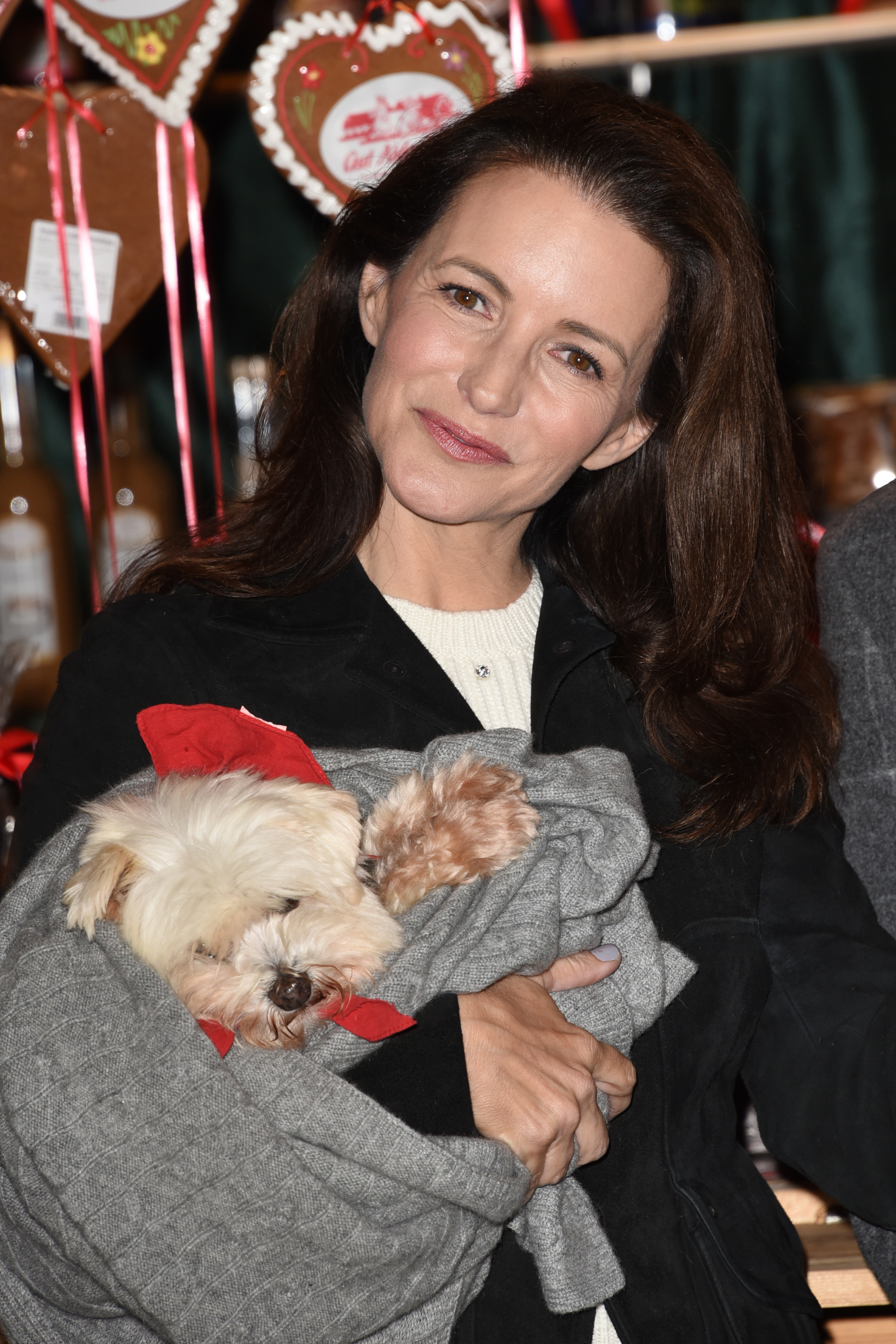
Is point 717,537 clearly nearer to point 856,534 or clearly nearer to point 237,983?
point 856,534

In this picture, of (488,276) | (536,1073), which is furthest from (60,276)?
(536,1073)

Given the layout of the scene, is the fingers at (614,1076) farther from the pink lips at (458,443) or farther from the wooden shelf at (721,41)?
the wooden shelf at (721,41)

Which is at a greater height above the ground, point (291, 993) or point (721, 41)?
point (721, 41)

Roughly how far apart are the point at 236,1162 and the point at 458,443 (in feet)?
2.45

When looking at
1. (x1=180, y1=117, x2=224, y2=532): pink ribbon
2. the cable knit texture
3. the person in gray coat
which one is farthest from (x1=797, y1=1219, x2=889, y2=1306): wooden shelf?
(x1=180, y1=117, x2=224, y2=532): pink ribbon

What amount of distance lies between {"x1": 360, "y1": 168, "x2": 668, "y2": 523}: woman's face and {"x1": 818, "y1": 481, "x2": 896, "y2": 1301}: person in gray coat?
351 millimetres

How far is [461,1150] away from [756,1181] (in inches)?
18.4

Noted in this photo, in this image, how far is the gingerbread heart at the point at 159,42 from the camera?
186 centimetres

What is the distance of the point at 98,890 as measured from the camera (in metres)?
0.99

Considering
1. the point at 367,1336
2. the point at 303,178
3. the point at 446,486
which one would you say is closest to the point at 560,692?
the point at 446,486

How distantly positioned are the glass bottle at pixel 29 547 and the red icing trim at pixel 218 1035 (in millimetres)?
1342

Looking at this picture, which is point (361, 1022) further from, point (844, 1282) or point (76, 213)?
point (76, 213)

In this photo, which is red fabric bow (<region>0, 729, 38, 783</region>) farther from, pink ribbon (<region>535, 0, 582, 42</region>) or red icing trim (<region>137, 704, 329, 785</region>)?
pink ribbon (<region>535, 0, 582, 42</region>)

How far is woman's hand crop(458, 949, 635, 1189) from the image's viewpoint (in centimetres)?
103
